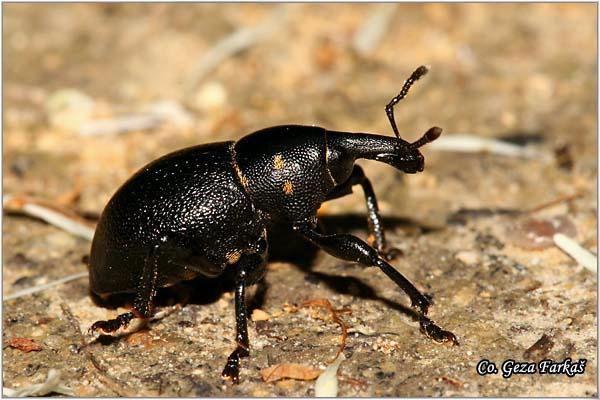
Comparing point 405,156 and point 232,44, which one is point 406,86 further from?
point 232,44

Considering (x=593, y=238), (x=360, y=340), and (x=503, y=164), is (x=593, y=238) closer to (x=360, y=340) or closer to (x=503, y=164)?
(x=503, y=164)

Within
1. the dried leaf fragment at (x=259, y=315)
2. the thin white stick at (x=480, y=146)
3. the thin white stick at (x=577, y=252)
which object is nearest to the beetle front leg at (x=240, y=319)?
the dried leaf fragment at (x=259, y=315)

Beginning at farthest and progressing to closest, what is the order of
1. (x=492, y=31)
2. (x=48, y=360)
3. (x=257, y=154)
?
(x=492, y=31) < (x=257, y=154) < (x=48, y=360)

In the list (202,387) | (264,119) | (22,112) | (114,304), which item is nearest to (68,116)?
(22,112)

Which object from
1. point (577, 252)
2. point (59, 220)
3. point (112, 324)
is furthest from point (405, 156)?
point (59, 220)

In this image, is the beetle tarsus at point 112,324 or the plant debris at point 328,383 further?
the beetle tarsus at point 112,324

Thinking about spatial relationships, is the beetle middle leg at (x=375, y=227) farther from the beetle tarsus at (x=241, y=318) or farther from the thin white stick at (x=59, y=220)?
the thin white stick at (x=59, y=220)
